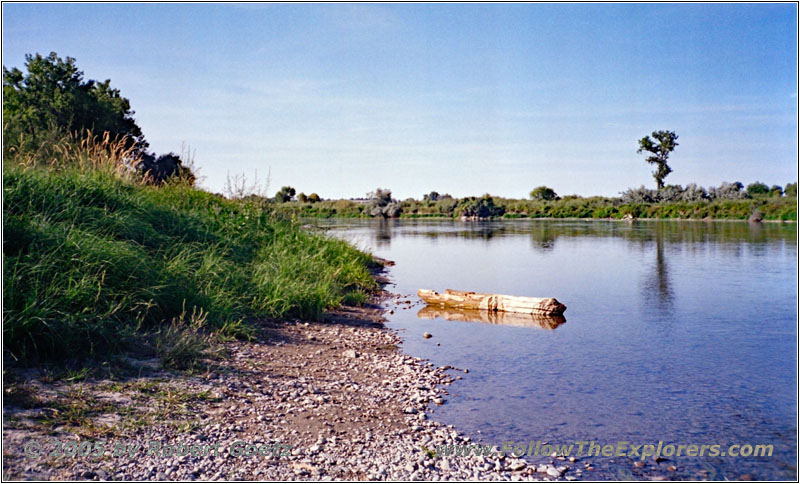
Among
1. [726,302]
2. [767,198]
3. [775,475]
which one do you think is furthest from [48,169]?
[767,198]

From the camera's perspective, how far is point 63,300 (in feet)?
19.2

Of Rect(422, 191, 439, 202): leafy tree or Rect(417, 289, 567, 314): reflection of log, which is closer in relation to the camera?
Rect(417, 289, 567, 314): reflection of log

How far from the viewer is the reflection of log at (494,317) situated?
10.4 m

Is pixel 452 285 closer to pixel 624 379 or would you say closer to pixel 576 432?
pixel 624 379

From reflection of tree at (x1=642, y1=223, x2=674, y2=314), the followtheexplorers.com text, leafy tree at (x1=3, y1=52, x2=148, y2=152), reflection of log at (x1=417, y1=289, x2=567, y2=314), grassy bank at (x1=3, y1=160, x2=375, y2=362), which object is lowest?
the followtheexplorers.com text

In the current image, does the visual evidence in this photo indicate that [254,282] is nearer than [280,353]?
No

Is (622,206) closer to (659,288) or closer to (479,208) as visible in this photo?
(479,208)

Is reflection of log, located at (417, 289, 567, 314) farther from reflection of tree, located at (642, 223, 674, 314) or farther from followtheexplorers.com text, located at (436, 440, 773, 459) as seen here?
followtheexplorers.com text, located at (436, 440, 773, 459)

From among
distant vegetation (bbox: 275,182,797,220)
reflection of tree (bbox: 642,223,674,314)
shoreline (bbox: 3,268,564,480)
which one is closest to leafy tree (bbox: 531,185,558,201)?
distant vegetation (bbox: 275,182,797,220)

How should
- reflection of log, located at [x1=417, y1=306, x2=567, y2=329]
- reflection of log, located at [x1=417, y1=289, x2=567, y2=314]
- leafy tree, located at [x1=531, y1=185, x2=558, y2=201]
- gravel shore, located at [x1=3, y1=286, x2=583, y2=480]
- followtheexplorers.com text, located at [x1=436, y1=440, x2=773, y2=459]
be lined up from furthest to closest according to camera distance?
1. leafy tree, located at [x1=531, y1=185, x2=558, y2=201]
2. reflection of log, located at [x1=417, y1=289, x2=567, y2=314]
3. reflection of log, located at [x1=417, y1=306, x2=567, y2=329]
4. followtheexplorers.com text, located at [x1=436, y1=440, x2=773, y2=459]
5. gravel shore, located at [x1=3, y1=286, x2=583, y2=480]

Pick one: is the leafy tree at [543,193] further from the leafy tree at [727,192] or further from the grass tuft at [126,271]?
the grass tuft at [126,271]

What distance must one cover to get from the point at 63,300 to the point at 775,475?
5.94 meters

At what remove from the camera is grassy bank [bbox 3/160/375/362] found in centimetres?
566

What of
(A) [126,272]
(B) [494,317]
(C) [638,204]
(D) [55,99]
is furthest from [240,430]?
(C) [638,204]
